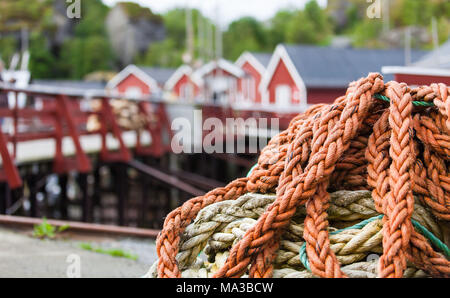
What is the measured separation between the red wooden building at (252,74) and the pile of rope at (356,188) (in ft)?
66.3

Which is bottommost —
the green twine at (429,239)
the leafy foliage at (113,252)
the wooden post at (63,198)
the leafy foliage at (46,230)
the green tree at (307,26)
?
the wooden post at (63,198)

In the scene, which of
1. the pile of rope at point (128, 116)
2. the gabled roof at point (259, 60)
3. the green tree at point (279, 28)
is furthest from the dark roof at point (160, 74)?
the pile of rope at point (128, 116)

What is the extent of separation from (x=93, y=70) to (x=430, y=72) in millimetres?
39025

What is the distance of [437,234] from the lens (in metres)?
1.19

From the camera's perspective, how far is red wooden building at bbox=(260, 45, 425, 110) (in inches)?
247

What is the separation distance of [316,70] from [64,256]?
26.0ft

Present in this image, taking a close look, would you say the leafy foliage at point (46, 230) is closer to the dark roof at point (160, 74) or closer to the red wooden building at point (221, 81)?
the red wooden building at point (221, 81)

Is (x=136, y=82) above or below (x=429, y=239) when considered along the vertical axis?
above

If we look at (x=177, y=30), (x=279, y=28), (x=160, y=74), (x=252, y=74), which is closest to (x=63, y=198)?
(x=252, y=74)

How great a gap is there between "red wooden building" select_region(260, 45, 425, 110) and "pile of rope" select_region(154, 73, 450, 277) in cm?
152

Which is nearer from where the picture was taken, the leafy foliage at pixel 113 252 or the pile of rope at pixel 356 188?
the pile of rope at pixel 356 188

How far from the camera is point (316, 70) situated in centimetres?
988

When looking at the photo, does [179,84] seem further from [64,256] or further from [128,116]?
[64,256]

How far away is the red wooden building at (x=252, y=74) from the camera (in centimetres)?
2222
